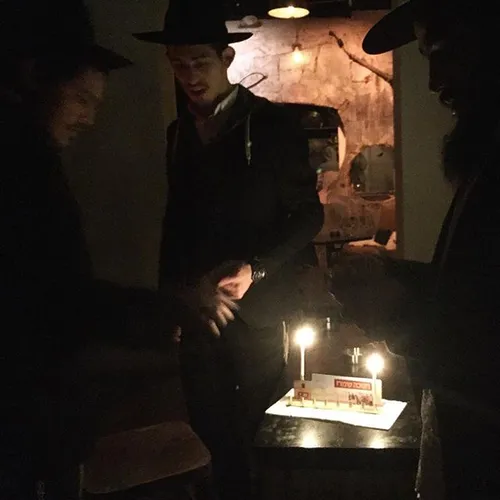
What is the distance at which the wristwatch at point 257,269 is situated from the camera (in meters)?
1.61

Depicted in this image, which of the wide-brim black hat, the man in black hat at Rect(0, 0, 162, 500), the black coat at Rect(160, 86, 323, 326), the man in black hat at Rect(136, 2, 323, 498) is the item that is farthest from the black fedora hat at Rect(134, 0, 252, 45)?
the wide-brim black hat

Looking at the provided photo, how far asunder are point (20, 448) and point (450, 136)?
3.21 ft

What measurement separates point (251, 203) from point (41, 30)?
643mm

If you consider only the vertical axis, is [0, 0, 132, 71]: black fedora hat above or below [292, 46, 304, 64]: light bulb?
below

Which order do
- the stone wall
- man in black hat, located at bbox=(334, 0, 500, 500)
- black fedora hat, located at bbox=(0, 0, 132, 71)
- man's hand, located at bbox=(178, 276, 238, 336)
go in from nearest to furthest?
1. man in black hat, located at bbox=(334, 0, 500, 500)
2. black fedora hat, located at bbox=(0, 0, 132, 71)
3. man's hand, located at bbox=(178, 276, 238, 336)
4. the stone wall

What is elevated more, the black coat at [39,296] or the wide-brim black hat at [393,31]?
the wide-brim black hat at [393,31]

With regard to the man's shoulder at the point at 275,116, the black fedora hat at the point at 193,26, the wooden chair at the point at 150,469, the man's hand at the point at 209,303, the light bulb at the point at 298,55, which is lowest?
the wooden chair at the point at 150,469

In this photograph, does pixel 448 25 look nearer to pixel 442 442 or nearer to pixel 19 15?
pixel 442 442

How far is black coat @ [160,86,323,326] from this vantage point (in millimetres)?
1690

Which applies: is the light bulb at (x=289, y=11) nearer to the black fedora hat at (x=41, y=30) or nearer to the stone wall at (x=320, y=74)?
the stone wall at (x=320, y=74)

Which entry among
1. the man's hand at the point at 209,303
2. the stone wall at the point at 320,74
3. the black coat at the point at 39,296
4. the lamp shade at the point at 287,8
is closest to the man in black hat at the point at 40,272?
the black coat at the point at 39,296

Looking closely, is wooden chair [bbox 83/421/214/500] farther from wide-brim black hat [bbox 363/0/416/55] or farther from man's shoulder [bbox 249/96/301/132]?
wide-brim black hat [bbox 363/0/416/55]

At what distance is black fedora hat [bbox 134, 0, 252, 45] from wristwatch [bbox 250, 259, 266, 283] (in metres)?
0.59

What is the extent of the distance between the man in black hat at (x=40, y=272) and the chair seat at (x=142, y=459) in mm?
210
